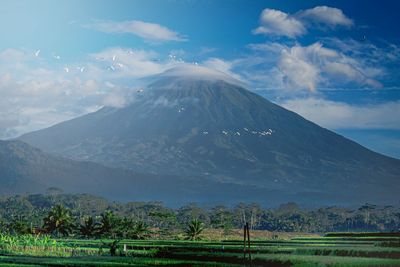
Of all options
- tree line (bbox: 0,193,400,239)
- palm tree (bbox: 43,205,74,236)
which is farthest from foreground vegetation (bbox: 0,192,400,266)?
tree line (bbox: 0,193,400,239)

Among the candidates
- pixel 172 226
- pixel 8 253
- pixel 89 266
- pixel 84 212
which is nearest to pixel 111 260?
pixel 89 266

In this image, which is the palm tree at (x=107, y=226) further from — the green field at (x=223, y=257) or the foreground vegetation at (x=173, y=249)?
the green field at (x=223, y=257)

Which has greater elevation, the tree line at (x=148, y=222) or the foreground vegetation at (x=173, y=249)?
the tree line at (x=148, y=222)

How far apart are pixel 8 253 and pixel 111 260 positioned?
47.7 feet

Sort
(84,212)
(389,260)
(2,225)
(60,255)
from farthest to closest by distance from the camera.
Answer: (84,212) < (2,225) < (60,255) < (389,260)

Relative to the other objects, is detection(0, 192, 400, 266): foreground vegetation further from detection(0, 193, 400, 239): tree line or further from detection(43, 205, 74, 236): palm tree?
detection(0, 193, 400, 239): tree line

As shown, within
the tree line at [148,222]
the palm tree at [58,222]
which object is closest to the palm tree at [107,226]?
the tree line at [148,222]

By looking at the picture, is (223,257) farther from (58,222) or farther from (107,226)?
(58,222)

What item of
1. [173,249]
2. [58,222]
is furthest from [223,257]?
[58,222]

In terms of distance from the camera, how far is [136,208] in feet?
643

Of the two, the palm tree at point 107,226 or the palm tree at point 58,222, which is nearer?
the palm tree at point 107,226

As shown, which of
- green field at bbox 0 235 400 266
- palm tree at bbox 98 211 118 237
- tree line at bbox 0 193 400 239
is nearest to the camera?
green field at bbox 0 235 400 266

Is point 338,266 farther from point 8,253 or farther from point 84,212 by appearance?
point 84,212

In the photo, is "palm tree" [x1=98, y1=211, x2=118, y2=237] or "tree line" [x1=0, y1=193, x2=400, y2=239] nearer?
"palm tree" [x1=98, y1=211, x2=118, y2=237]
